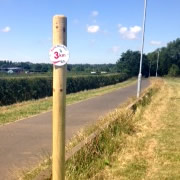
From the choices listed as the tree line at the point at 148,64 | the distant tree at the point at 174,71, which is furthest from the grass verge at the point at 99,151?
A: the distant tree at the point at 174,71

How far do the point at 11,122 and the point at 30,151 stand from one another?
437 cm

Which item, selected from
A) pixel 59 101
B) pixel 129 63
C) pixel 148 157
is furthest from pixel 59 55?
pixel 129 63

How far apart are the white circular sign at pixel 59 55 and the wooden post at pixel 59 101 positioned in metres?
0.05

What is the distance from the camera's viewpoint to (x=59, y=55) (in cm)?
378

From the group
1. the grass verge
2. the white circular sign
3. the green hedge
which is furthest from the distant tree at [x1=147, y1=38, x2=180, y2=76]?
the white circular sign

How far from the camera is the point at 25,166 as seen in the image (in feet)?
20.7

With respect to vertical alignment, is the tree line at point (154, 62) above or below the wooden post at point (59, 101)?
below

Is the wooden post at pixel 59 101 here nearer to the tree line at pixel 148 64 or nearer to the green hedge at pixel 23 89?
the green hedge at pixel 23 89

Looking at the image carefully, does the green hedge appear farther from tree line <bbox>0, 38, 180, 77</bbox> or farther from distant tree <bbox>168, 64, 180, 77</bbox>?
distant tree <bbox>168, 64, 180, 77</bbox>

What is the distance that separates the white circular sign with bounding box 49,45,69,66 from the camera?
3.77 meters

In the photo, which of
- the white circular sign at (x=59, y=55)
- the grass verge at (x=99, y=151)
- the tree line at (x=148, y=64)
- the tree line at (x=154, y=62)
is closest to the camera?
the white circular sign at (x=59, y=55)

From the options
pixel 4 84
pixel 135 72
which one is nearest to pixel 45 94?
pixel 4 84

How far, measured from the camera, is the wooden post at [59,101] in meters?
3.82

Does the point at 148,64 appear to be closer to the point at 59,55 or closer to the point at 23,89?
the point at 23,89
